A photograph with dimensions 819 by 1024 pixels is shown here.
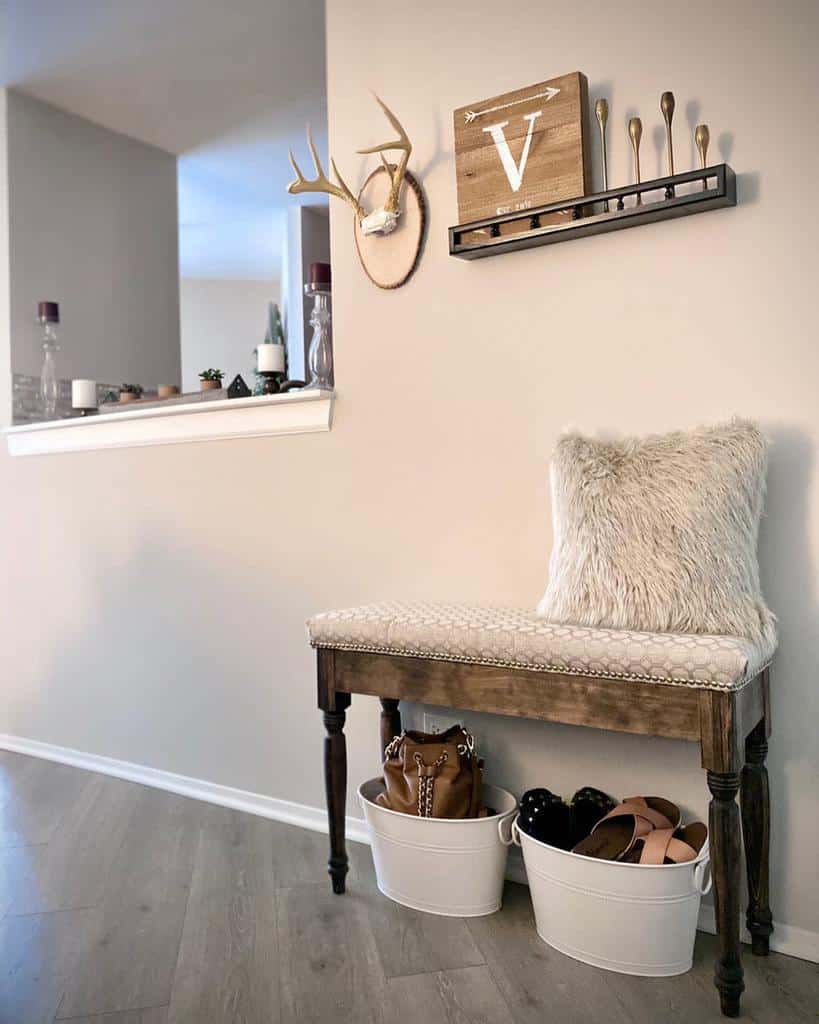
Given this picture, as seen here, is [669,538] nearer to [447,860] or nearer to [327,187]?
[447,860]

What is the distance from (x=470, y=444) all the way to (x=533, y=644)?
25.5 inches

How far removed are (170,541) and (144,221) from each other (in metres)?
1.78

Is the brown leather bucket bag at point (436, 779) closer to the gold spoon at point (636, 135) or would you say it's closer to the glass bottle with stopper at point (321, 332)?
the glass bottle with stopper at point (321, 332)

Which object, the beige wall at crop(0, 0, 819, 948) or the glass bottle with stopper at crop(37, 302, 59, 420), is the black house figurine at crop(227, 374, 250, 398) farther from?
the glass bottle with stopper at crop(37, 302, 59, 420)

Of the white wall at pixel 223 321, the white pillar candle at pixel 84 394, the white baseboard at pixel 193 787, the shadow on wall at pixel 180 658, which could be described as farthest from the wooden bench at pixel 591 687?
the white wall at pixel 223 321

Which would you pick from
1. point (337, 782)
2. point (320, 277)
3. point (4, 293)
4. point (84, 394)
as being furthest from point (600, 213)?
point (4, 293)

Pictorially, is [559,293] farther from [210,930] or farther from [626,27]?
[210,930]

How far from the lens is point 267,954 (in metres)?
1.73

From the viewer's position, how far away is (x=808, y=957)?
168cm

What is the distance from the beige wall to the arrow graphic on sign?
0.07 meters

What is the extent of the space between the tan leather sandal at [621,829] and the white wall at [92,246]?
268cm

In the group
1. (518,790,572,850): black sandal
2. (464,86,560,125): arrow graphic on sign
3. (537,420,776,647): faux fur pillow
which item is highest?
(464,86,560,125): arrow graphic on sign

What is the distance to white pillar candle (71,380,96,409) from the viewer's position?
121 inches

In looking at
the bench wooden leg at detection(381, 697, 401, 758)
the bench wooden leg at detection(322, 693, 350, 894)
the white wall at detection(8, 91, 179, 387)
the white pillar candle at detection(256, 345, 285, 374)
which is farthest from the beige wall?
the white wall at detection(8, 91, 179, 387)
